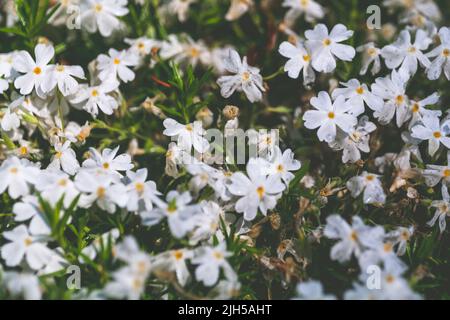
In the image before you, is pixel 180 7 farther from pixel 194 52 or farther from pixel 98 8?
pixel 98 8

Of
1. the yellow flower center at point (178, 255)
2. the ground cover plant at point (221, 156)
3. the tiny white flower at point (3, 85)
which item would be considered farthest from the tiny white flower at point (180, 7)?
the yellow flower center at point (178, 255)

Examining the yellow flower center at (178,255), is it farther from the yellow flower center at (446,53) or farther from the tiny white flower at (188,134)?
the yellow flower center at (446,53)

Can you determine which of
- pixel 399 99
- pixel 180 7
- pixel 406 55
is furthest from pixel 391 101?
pixel 180 7

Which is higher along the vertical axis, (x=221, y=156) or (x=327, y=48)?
(x=327, y=48)

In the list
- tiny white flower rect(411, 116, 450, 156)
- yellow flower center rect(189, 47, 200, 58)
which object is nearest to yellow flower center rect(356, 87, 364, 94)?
tiny white flower rect(411, 116, 450, 156)
